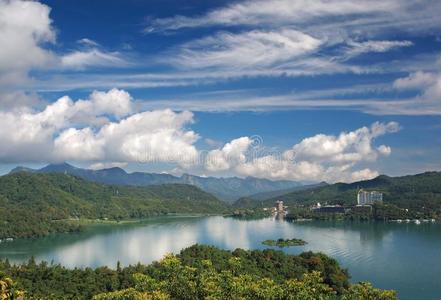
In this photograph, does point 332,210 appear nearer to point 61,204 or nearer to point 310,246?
point 310,246

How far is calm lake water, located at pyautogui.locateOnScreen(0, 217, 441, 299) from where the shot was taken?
5412 centimetres

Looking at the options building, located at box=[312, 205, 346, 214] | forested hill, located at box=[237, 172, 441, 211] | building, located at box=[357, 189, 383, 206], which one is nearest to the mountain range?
forested hill, located at box=[237, 172, 441, 211]

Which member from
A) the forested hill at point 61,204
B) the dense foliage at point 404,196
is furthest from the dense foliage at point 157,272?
the dense foliage at point 404,196

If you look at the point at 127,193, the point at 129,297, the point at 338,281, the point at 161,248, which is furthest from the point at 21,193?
the point at 129,297

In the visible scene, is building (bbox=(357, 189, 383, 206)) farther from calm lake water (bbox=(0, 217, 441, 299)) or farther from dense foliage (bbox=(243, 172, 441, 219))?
calm lake water (bbox=(0, 217, 441, 299))

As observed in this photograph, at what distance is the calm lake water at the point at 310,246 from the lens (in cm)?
5412

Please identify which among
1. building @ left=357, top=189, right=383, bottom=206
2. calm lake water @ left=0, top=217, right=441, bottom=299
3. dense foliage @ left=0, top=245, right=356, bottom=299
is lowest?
calm lake water @ left=0, top=217, right=441, bottom=299

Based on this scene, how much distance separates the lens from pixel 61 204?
14350cm

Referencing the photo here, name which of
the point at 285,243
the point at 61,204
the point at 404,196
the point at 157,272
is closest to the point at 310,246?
the point at 285,243

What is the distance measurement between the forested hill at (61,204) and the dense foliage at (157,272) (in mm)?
60989

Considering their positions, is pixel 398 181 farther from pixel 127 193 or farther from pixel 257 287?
pixel 257 287

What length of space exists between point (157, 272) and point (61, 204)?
390 feet

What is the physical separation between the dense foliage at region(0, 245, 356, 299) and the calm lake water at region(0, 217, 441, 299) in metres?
5.80

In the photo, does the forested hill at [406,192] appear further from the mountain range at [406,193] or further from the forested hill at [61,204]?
the forested hill at [61,204]
